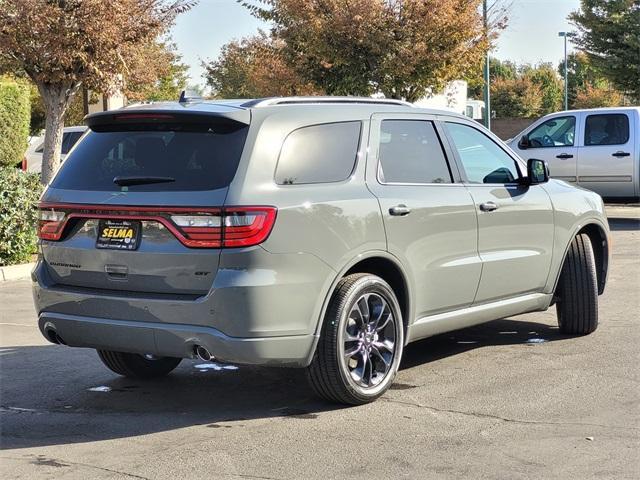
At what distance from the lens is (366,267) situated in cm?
610

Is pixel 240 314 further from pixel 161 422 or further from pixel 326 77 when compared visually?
pixel 326 77

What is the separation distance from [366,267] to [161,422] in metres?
1.52

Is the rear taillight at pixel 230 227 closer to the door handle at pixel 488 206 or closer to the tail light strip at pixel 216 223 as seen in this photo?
the tail light strip at pixel 216 223

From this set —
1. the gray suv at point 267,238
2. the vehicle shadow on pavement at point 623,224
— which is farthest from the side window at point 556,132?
the gray suv at point 267,238

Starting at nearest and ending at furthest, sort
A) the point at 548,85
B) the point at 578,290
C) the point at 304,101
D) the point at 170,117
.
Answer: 1. the point at 170,117
2. the point at 304,101
3. the point at 578,290
4. the point at 548,85

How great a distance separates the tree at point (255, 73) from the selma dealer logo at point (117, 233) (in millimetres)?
19052

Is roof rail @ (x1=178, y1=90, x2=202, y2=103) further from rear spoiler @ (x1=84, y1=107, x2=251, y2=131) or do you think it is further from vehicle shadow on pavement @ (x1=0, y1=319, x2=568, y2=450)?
vehicle shadow on pavement @ (x1=0, y1=319, x2=568, y2=450)

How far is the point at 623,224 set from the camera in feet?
55.9

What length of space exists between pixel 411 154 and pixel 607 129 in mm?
12229

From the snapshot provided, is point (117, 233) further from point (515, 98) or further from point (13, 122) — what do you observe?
point (515, 98)

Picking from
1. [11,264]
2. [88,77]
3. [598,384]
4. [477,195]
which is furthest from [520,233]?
[88,77]

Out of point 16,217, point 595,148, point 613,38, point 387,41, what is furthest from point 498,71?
point 16,217

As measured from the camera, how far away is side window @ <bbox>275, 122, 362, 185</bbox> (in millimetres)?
5648

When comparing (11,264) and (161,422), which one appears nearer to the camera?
(161,422)
